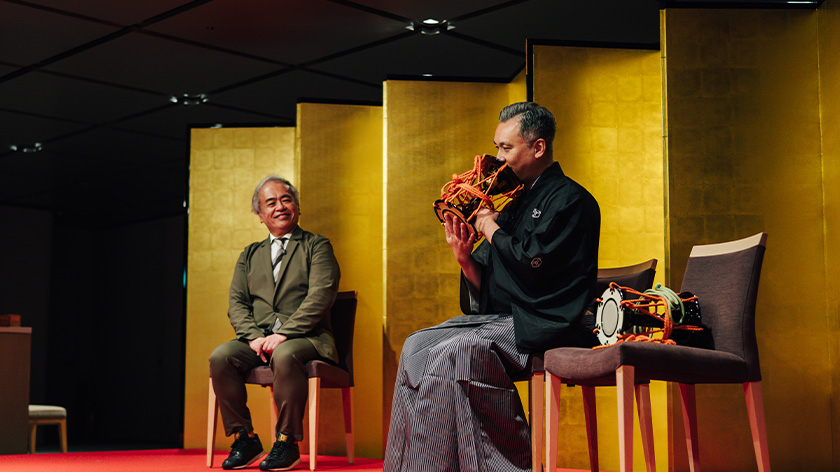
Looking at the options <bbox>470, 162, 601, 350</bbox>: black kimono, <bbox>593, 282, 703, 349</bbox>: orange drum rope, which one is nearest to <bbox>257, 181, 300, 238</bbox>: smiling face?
<bbox>470, 162, 601, 350</bbox>: black kimono

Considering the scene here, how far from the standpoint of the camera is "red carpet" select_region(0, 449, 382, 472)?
3957 mm

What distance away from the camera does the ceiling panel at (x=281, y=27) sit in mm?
4703

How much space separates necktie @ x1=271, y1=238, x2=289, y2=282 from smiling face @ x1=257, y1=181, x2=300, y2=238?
0.04 m

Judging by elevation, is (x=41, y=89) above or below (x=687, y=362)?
above

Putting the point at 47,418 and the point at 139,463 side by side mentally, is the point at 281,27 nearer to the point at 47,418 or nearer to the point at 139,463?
the point at 139,463

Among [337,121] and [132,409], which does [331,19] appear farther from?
[132,409]

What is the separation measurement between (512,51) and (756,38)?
5.73ft

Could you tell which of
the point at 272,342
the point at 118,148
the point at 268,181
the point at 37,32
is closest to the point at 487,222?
the point at 272,342

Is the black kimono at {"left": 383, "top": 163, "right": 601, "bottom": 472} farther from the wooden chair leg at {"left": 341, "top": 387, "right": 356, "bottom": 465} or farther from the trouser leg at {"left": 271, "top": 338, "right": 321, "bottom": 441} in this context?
the wooden chair leg at {"left": 341, "top": 387, "right": 356, "bottom": 465}

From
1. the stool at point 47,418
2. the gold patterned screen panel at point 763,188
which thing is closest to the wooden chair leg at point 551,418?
the gold patterned screen panel at point 763,188

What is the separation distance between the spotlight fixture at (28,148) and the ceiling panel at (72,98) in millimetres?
1010

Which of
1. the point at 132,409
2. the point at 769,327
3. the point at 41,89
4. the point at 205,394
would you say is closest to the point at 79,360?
the point at 132,409

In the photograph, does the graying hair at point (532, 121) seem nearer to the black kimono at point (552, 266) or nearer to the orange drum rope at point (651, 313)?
the black kimono at point (552, 266)

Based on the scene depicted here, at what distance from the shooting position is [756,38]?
12.5ft
